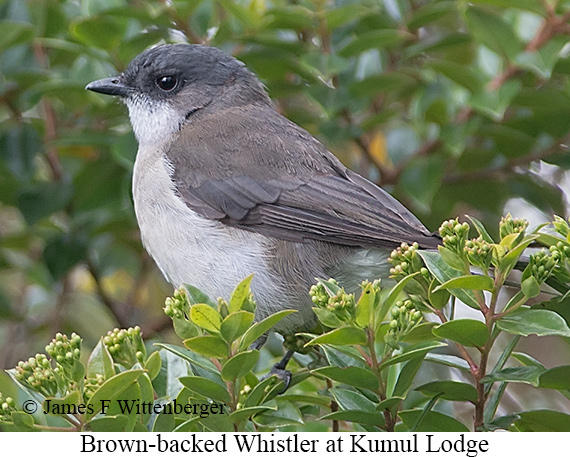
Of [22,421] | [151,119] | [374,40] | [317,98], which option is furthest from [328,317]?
[151,119]

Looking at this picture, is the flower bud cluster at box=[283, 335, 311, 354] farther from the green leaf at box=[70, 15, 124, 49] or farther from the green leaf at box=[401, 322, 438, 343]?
the green leaf at box=[70, 15, 124, 49]

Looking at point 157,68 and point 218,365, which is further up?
point 157,68

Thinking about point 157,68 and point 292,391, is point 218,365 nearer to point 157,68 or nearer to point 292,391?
point 292,391

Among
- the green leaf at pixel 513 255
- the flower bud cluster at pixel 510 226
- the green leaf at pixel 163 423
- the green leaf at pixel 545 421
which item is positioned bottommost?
the green leaf at pixel 163 423

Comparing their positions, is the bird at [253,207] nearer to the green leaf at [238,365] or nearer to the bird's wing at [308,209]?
the bird's wing at [308,209]

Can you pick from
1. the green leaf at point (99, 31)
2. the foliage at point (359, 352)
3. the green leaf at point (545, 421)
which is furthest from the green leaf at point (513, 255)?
the green leaf at point (99, 31)

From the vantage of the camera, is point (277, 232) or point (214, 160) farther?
point (214, 160)

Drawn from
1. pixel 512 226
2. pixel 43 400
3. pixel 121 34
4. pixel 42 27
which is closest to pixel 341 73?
pixel 121 34
